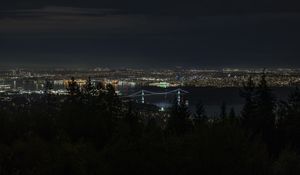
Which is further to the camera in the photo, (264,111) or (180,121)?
(264,111)

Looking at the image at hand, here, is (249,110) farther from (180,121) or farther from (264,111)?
(180,121)

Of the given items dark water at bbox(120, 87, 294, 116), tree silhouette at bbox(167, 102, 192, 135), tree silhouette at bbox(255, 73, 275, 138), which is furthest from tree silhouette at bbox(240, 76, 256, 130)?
dark water at bbox(120, 87, 294, 116)

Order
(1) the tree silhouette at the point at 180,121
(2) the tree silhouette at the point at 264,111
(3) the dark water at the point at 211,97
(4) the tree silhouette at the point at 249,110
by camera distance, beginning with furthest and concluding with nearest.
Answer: (3) the dark water at the point at 211,97, (4) the tree silhouette at the point at 249,110, (2) the tree silhouette at the point at 264,111, (1) the tree silhouette at the point at 180,121

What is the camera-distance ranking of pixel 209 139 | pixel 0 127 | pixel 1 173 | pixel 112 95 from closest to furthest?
pixel 1 173 → pixel 209 139 → pixel 0 127 → pixel 112 95

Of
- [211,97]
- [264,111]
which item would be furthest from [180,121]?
[211,97]

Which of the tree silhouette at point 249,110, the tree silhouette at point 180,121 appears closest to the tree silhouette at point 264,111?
the tree silhouette at point 249,110

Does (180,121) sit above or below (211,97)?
above

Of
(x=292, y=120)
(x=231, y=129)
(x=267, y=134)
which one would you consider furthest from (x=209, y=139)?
(x=292, y=120)

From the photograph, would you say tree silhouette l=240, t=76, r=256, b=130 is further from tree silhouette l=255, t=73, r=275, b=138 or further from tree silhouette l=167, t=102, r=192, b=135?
tree silhouette l=167, t=102, r=192, b=135

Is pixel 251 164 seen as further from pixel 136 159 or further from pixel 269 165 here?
pixel 136 159

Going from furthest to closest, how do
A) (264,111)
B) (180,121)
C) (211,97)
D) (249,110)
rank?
(211,97), (249,110), (264,111), (180,121)

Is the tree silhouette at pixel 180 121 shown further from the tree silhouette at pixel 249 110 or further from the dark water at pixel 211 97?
the dark water at pixel 211 97
